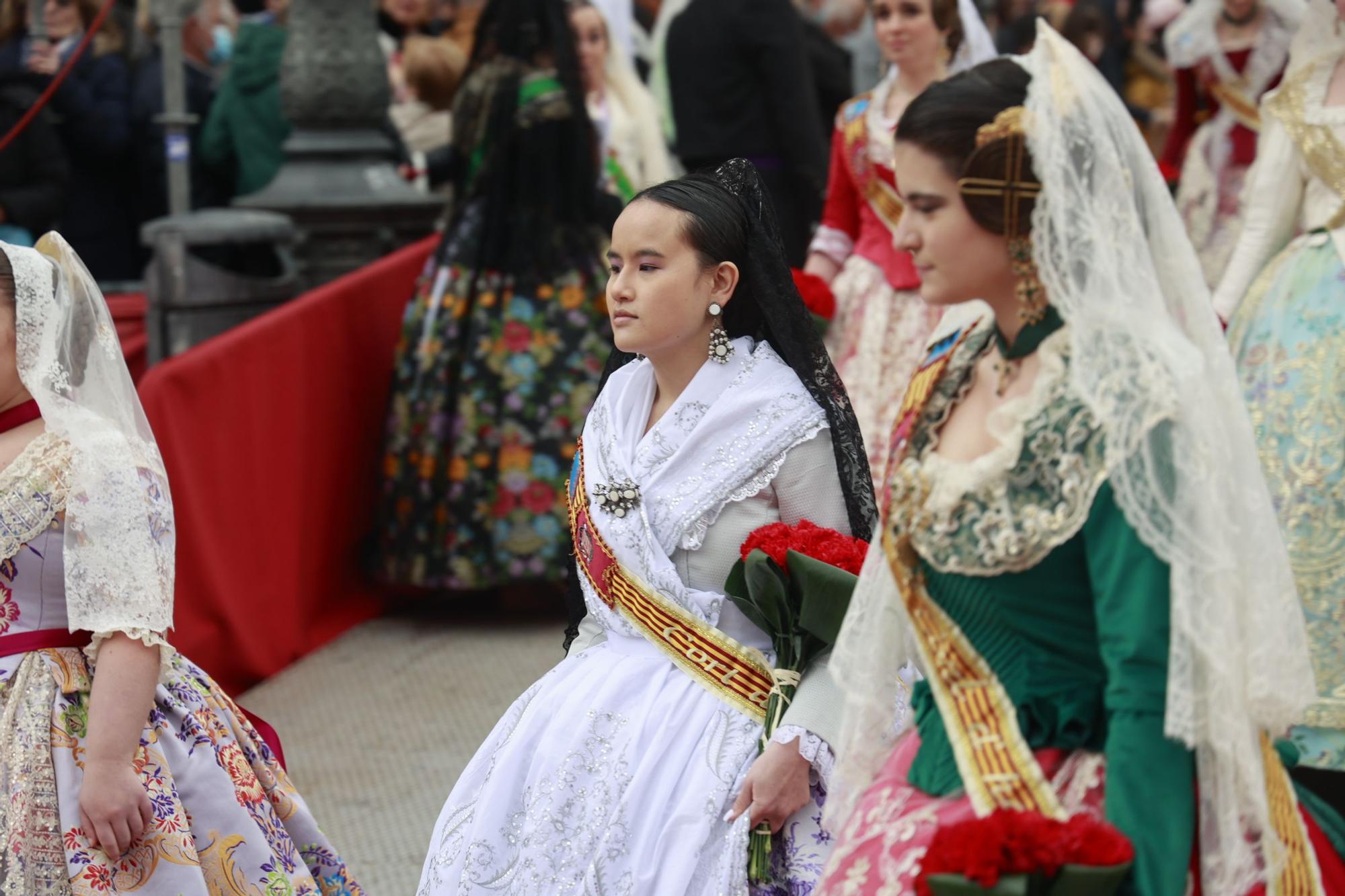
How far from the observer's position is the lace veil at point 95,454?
2.97m

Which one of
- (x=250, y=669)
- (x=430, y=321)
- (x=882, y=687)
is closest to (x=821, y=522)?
(x=882, y=687)

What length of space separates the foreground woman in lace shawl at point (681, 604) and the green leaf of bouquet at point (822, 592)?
101mm

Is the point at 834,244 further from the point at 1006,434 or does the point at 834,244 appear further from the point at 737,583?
the point at 1006,434

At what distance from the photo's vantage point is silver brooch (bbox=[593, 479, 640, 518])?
2979 mm

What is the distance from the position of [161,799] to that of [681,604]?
0.91m

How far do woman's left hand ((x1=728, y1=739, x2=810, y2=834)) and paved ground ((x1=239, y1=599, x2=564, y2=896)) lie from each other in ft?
5.12

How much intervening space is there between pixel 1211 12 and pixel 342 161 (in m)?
3.24

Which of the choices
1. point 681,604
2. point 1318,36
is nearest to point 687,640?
point 681,604

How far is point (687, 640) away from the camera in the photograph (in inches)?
116

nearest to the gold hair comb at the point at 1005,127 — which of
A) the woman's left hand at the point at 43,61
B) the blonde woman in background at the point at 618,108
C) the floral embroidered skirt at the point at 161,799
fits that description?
the floral embroidered skirt at the point at 161,799

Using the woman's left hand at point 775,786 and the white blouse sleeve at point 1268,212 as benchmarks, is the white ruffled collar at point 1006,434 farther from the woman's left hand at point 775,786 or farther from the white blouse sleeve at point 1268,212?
the white blouse sleeve at point 1268,212

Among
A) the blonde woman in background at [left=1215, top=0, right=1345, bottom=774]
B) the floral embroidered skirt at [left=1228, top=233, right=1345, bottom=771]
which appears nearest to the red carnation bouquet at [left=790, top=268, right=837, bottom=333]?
the blonde woman in background at [left=1215, top=0, right=1345, bottom=774]

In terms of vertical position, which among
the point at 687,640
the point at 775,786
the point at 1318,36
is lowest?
the point at 775,786

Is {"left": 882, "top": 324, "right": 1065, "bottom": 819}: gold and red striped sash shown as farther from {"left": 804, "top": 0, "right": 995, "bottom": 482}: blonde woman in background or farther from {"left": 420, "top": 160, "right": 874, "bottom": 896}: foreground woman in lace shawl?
{"left": 804, "top": 0, "right": 995, "bottom": 482}: blonde woman in background
